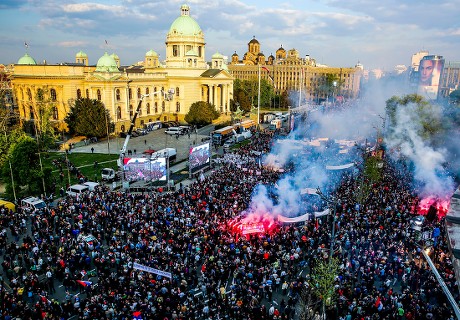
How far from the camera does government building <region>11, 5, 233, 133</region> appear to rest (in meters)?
53.5

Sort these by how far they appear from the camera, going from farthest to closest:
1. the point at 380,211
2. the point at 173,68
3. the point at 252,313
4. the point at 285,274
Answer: the point at 173,68
the point at 380,211
the point at 285,274
the point at 252,313

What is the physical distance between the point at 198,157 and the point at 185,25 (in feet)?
145

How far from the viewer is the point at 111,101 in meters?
54.5

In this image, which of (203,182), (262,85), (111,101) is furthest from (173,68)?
(203,182)

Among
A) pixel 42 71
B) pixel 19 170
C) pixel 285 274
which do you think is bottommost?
pixel 285 274

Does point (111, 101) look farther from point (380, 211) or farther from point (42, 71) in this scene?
point (380, 211)

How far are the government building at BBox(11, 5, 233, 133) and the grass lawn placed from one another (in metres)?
7.31

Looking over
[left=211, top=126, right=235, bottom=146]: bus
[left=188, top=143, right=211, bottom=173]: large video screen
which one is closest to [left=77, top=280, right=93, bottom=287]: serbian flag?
[left=188, top=143, right=211, bottom=173]: large video screen

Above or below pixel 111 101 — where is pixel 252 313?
below

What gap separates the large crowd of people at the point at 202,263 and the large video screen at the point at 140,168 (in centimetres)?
418

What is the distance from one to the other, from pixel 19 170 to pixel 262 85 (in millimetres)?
73144

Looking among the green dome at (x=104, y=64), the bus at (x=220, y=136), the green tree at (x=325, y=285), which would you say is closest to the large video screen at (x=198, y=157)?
the bus at (x=220, y=136)

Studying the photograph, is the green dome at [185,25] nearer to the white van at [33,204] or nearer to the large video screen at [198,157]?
the large video screen at [198,157]

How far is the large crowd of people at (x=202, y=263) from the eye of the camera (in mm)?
14453
